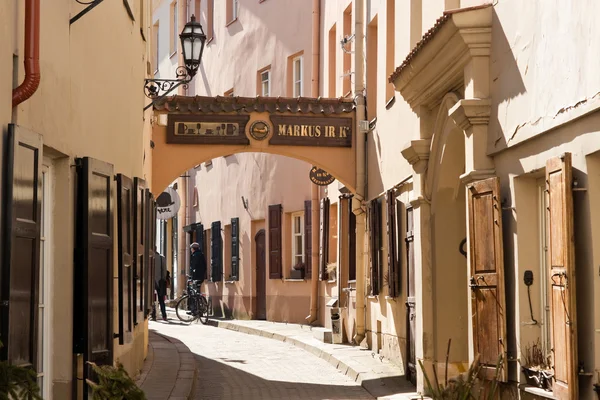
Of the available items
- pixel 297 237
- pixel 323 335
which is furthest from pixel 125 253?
pixel 297 237

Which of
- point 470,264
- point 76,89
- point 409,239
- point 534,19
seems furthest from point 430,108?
point 76,89

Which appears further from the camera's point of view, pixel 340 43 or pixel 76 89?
pixel 340 43

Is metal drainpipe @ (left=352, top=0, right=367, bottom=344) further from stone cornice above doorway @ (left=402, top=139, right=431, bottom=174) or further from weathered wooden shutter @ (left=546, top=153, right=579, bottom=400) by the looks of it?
weathered wooden shutter @ (left=546, top=153, right=579, bottom=400)

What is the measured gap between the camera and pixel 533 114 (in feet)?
29.6

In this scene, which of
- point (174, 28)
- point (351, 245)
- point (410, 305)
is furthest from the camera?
point (174, 28)

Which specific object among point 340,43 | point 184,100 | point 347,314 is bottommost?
point 347,314

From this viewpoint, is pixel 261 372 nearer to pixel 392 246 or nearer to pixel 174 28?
pixel 392 246

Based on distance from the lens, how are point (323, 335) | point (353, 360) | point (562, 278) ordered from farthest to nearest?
point (323, 335)
point (353, 360)
point (562, 278)

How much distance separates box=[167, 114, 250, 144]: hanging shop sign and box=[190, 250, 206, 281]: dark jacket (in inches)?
394

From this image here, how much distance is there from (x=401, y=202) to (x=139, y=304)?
3.99 metres

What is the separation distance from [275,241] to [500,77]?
15963 millimetres

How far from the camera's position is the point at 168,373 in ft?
46.6

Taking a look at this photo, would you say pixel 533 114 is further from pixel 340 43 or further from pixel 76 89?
pixel 340 43

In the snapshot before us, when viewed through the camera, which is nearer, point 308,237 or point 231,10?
point 308,237
